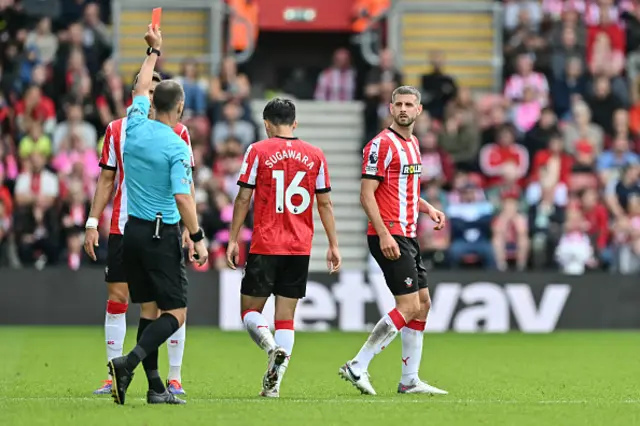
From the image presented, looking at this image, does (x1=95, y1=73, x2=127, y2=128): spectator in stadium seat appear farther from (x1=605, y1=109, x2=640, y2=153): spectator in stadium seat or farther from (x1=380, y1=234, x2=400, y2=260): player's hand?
(x1=380, y1=234, x2=400, y2=260): player's hand

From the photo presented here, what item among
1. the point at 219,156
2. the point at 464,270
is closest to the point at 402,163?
the point at 464,270

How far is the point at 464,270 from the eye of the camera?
814 inches

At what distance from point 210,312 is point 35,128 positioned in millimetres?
4139

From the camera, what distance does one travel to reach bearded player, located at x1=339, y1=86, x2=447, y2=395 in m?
11.9

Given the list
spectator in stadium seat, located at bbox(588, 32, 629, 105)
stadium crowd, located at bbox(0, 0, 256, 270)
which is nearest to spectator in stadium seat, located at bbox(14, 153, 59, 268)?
stadium crowd, located at bbox(0, 0, 256, 270)

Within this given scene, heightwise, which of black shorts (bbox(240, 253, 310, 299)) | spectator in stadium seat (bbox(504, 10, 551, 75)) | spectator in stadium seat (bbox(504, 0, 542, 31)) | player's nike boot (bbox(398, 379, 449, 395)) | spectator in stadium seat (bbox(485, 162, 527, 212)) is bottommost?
player's nike boot (bbox(398, 379, 449, 395))

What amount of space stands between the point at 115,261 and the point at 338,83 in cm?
1331

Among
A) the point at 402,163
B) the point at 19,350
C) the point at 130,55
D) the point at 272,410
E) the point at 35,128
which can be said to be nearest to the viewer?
the point at 272,410

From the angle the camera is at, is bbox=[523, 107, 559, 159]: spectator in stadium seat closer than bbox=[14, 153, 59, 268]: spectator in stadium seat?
No

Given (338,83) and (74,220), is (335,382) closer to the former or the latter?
(74,220)

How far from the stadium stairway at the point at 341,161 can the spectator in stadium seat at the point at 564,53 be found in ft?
10.5

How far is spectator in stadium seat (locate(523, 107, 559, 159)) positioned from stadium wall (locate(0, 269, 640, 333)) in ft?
9.83

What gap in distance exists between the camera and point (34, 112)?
22.7 meters

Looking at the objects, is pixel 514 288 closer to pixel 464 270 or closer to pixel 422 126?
pixel 464 270
